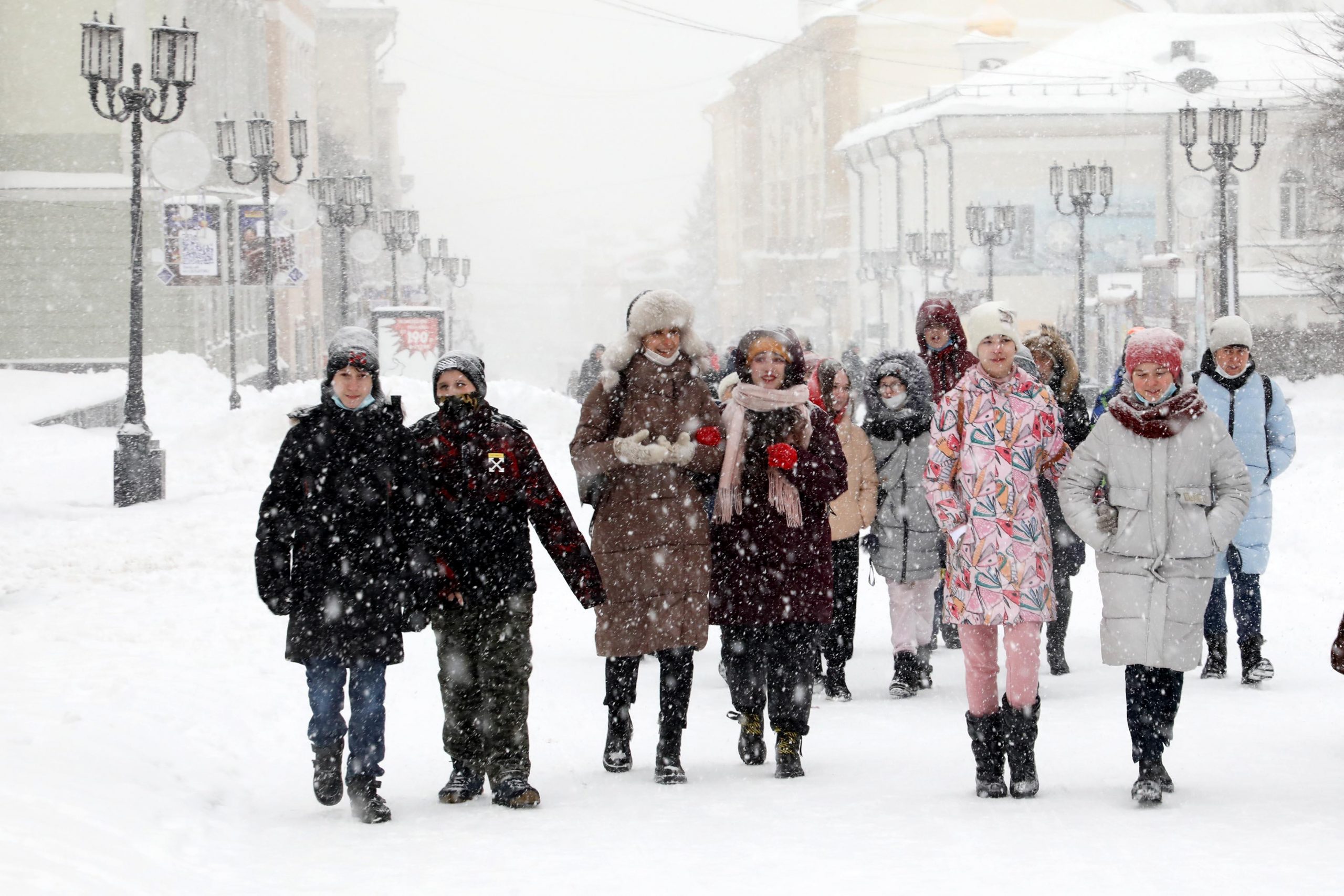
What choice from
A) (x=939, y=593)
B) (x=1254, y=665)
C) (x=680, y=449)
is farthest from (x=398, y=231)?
(x=680, y=449)

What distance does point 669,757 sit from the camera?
6281 millimetres

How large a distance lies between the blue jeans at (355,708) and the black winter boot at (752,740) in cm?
150

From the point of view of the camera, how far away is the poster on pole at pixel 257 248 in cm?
3091

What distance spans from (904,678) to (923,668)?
22 centimetres

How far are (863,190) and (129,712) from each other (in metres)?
54.2

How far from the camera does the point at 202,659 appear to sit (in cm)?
872

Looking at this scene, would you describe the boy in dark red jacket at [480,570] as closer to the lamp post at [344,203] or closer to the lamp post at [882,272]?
the lamp post at [344,203]

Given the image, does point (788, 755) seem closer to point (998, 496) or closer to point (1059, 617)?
point (998, 496)

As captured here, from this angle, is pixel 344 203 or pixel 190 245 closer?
pixel 190 245

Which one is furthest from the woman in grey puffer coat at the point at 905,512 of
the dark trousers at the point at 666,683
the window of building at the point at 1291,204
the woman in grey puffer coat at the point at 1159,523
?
the window of building at the point at 1291,204

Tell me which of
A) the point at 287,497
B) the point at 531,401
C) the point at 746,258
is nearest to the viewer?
the point at 287,497

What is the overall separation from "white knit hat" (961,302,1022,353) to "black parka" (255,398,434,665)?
2138 mm

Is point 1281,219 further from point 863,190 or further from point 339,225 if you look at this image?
point 339,225

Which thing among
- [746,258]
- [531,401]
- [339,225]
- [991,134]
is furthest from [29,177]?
[746,258]
